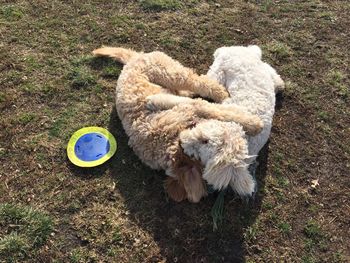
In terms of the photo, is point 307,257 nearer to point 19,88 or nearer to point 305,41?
point 305,41

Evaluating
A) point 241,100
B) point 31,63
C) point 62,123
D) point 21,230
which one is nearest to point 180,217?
point 241,100

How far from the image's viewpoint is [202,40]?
689 cm

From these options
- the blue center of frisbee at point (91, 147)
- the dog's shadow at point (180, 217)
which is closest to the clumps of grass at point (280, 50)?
the dog's shadow at point (180, 217)

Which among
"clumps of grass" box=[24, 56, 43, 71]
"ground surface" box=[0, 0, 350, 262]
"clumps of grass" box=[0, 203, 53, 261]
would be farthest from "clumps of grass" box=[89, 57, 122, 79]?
"clumps of grass" box=[0, 203, 53, 261]

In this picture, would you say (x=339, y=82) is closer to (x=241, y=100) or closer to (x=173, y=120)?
(x=241, y=100)

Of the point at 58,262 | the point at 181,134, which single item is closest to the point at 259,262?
the point at 181,134

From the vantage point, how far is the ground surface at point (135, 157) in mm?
4719

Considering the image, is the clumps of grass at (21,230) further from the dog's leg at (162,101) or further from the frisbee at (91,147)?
the dog's leg at (162,101)

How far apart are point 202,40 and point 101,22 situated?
1635mm

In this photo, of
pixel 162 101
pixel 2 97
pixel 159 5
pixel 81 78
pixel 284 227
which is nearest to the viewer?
pixel 284 227

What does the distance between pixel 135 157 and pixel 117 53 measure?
66.1 inches

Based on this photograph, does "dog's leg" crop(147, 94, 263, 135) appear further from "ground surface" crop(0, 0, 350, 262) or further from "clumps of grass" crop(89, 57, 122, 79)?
"clumps of grass" crop(89, 57, 122, 79)

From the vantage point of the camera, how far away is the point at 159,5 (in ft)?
24.1

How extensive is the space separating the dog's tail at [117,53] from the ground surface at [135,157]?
0.56 feet
